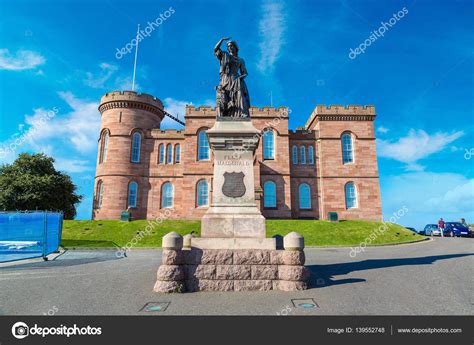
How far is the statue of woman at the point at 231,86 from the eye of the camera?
8.19 meters

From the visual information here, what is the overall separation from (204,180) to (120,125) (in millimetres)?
11475

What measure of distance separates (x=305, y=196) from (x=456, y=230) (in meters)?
15.2

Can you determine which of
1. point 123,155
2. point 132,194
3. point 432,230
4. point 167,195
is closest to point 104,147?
point 123,155

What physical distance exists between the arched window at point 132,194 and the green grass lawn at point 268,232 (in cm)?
605

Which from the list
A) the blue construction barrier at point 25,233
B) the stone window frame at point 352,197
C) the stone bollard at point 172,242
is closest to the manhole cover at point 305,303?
the stone bollard at point 172,242

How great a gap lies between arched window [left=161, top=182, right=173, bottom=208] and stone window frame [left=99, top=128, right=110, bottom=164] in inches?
290

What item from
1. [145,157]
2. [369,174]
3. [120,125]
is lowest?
[369,174]

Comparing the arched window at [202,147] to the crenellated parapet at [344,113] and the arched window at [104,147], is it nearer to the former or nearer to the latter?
the arched window at [104,147]

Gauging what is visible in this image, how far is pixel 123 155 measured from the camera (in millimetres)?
29703

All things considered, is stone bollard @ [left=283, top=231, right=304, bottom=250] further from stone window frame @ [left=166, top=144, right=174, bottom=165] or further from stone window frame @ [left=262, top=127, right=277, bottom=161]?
stone window frame @ [left=166, top=144, right=174, bottom=165]
